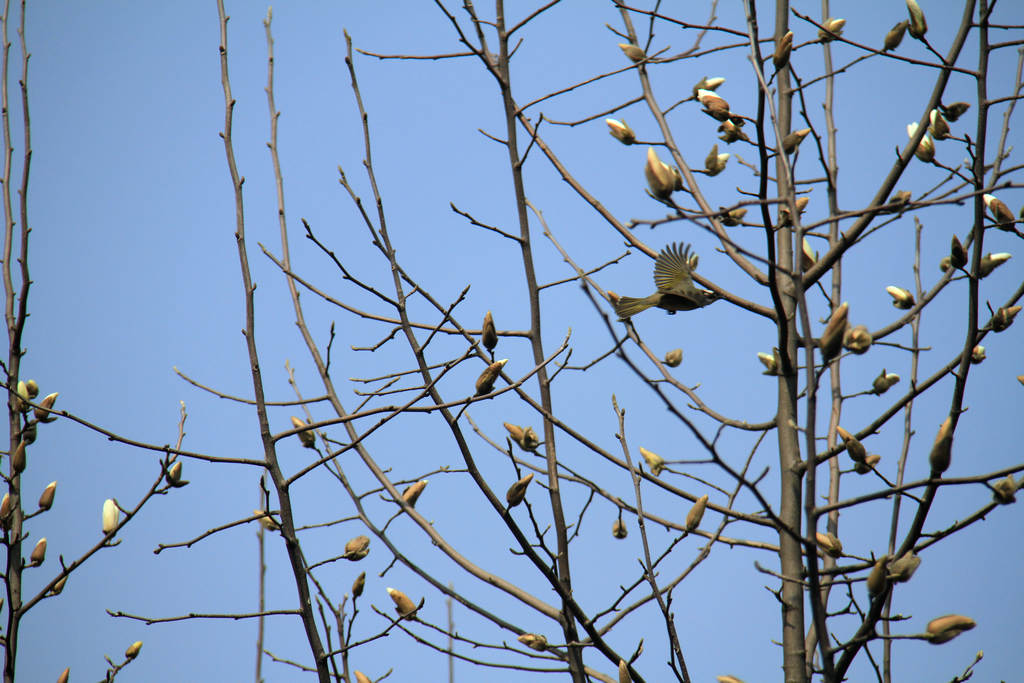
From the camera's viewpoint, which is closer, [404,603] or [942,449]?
[942,449]

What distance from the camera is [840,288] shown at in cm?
259

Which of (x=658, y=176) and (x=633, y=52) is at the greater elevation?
(x=633, y=52)

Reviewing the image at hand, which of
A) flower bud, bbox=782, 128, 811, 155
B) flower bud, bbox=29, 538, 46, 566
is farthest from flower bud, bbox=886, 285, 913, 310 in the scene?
flower bud, bbox=29, 538, 46, 566

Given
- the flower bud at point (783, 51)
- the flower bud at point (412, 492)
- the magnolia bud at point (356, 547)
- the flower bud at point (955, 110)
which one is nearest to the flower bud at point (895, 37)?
the flower bud at point (955, 110)

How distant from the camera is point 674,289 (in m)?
1.96

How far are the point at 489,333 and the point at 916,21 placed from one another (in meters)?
1.23

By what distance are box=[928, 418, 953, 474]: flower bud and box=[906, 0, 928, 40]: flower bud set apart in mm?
980

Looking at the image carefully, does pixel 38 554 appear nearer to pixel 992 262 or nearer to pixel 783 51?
pixel 783 51

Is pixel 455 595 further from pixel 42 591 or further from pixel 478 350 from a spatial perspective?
pixel 42 591

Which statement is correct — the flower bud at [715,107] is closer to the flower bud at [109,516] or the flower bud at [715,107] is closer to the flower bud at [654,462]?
the flower bud at [654,462]

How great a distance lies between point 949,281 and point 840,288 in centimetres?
66

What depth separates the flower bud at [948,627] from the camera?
1441 mm

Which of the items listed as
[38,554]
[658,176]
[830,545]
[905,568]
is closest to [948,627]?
[905,568]

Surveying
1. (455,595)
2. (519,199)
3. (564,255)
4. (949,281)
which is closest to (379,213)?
(519,199)
